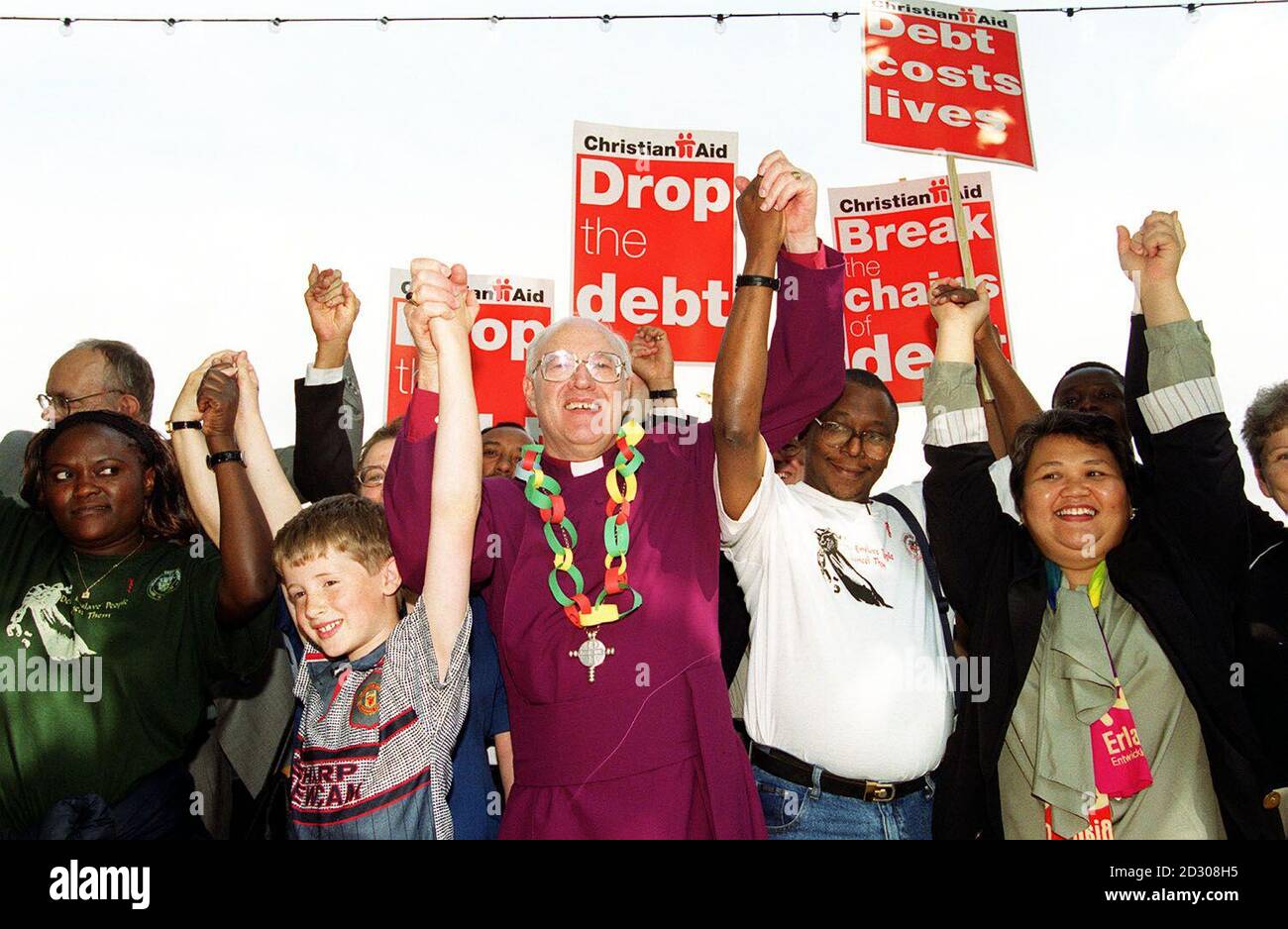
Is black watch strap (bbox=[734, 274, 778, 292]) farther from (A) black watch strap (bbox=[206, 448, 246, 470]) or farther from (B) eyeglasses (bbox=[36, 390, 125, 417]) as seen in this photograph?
(B) eyeglasses (bbox=[36, 390, 125, 417])

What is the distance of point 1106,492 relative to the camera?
297 centimetres

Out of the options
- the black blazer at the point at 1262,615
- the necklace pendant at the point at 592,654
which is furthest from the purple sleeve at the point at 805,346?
the black blazer at the point at 1262,615

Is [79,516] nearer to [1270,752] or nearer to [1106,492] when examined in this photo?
[1106,492]

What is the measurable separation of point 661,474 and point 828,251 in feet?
2.12

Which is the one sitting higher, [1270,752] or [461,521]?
[461,521]

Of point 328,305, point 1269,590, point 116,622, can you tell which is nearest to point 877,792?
point 1269,590

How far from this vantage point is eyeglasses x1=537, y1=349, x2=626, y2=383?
288 cm

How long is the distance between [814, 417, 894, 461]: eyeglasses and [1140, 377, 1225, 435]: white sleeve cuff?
0.76 meters

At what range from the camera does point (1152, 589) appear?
2.82 metres

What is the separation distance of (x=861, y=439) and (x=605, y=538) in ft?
3.28

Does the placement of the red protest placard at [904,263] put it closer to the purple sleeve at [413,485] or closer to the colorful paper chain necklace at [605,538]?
the colorful paper chain necklace at [605,538]

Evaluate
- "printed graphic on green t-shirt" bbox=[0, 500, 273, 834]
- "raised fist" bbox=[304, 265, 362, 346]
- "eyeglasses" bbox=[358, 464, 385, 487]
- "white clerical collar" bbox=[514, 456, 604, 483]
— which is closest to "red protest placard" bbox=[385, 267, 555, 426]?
"eyeglasses" bbox=[358, 464, 385, 487]

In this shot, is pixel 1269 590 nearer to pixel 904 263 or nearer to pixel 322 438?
pixel 904 263

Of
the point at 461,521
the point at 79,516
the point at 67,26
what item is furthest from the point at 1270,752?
the point at 67,26
